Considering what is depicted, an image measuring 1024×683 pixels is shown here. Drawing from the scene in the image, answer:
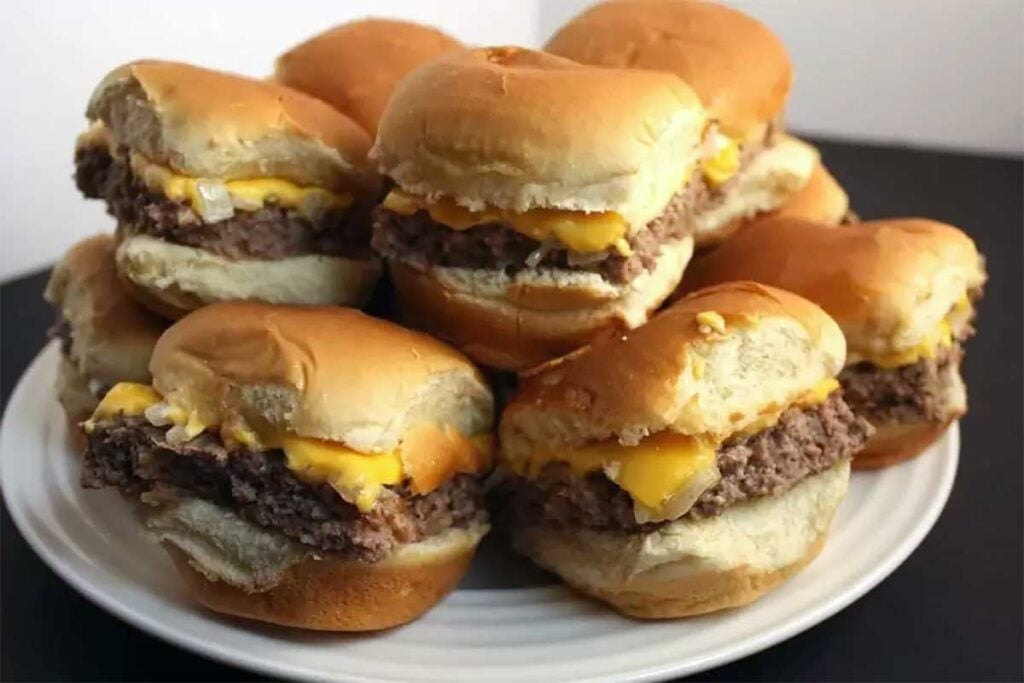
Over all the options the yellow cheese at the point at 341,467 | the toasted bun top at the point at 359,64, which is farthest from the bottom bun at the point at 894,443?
the toasted bun top at the point at 359,64

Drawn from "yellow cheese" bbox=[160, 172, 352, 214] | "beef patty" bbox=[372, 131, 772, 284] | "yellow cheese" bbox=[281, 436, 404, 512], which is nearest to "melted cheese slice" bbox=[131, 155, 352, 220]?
"yellow cheese" bbox=[160, 172, 352, 214]

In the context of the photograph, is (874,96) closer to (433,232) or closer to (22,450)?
(433,232)

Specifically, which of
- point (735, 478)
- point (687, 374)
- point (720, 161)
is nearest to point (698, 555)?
point (735, 478)

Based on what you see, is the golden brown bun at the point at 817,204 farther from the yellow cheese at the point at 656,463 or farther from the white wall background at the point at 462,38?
the white wall background at the point at 462,38

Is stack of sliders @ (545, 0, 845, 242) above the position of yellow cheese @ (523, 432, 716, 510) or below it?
above

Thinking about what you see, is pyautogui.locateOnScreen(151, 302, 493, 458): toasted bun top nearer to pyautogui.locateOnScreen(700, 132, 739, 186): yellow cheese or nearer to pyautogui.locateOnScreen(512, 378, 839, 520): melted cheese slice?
pyautogui.locateOnScreen(512, 378, 839, 520): melted cheese slice

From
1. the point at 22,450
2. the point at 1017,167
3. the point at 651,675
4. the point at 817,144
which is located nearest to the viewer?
the point at 651,675

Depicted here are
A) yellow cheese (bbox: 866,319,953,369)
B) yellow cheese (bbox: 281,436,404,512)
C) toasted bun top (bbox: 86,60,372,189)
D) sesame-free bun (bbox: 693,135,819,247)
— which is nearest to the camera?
yellow cheese (bbox: 281,436,404,512)

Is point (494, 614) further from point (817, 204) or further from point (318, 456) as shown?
point (817, 204)

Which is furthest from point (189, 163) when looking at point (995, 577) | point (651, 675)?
point (995, 577)
